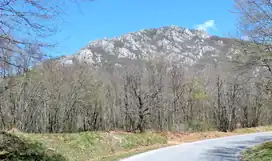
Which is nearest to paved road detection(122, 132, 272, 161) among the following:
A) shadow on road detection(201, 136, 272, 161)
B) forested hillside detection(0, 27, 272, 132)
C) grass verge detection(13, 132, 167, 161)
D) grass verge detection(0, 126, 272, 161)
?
shadow on road detection(201, 136, 272, 161)

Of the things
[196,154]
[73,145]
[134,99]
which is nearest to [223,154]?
[196,154]

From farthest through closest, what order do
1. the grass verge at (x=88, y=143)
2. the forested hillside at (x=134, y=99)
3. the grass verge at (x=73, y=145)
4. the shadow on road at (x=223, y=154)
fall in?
the forested hillside at (x=134, y=99), the grass verge at (x=88, y=143), the shadow on road at (x=223, y=154), the grass verge at (x=73, y=145)

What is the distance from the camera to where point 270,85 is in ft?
41.2

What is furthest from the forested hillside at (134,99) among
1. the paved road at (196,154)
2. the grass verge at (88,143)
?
the paved road at (196,154)

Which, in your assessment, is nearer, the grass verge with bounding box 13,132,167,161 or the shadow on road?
the shadow on road

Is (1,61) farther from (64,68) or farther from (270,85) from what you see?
(64,68)

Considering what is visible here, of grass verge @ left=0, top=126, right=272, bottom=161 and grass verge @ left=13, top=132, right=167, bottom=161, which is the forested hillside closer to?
grass verge @ left=13, top=132, right=167, bottom=161

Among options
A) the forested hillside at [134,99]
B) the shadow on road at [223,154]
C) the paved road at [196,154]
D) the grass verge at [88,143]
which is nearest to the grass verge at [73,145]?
the grass verge at [88,143]

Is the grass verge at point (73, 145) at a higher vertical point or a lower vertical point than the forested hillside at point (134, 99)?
lower

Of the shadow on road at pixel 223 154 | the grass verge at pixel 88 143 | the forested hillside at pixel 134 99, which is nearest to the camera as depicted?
the shadow on road at pixel 223 154

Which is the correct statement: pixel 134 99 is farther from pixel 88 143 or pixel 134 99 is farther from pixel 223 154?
pixel 223 154

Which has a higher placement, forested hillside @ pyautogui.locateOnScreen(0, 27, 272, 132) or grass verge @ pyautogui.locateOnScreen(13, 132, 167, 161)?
forested hillside @ pyautogui.locateOnScreen(0, 27, 272, 132)

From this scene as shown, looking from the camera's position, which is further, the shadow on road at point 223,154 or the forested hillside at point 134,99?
the forested hillside at point 134,99

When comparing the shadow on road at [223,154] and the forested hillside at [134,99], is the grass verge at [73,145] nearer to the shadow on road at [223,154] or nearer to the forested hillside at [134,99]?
the shadow on road at [223,154]
